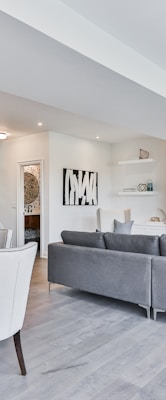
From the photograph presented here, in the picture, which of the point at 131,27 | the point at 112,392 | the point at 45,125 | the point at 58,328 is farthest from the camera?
the point at 45,125

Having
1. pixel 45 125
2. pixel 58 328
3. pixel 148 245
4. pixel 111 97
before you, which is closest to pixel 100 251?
pixel 148 245

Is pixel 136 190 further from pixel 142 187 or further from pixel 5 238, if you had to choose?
pixel 5 238

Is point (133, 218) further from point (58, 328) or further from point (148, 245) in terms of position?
point (58, 328)

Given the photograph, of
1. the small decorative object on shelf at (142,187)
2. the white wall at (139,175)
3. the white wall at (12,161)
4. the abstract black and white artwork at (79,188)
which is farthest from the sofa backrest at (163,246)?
the small decorative object on shelf at (142,187)

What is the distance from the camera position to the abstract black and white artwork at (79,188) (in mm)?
6684

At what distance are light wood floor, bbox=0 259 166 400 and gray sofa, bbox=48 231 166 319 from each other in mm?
230

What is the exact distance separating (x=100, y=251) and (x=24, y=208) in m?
4.18

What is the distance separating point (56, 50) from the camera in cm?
221

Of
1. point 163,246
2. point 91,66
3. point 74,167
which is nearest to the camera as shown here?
point 91,66

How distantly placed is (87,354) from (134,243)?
134cm

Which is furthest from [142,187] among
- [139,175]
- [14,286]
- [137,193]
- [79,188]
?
[14,286]

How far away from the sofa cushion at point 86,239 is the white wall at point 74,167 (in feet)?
7.33

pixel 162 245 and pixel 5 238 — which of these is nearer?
pixel 162 245

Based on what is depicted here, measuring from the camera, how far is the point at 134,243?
353 cm
